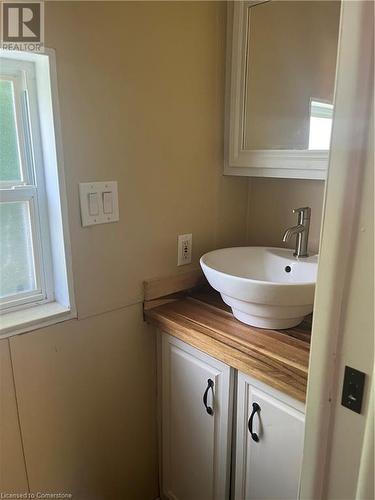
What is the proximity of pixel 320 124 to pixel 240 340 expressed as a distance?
0.76m

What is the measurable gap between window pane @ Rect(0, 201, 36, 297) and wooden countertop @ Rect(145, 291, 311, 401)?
0.42 m

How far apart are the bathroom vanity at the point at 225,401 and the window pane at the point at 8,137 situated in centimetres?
62

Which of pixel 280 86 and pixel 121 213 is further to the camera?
pixel 280 86

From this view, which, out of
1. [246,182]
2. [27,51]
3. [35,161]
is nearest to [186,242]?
[246,182]

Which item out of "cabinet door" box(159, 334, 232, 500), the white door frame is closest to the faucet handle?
"cabinet door" box(159, 334, 232, 500)

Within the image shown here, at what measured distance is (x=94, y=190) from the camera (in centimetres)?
111

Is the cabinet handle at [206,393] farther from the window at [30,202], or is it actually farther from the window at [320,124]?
the window at [320,124]

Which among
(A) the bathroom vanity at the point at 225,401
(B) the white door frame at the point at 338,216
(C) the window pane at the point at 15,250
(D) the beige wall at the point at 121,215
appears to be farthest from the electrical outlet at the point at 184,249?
(B) the white door frame at the point at 338,216

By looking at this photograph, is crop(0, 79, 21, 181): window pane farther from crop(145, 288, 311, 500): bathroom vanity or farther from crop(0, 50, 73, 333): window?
crop(145, 288, 311, 500): bathroom vanity

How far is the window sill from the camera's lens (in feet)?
3.41

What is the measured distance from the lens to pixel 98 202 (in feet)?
3.70

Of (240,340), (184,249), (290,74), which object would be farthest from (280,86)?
(240,340)

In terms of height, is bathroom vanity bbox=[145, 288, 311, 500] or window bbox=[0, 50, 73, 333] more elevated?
window bbox=[0, 50, 73, 333]

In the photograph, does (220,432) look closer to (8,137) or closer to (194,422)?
(194,422)
